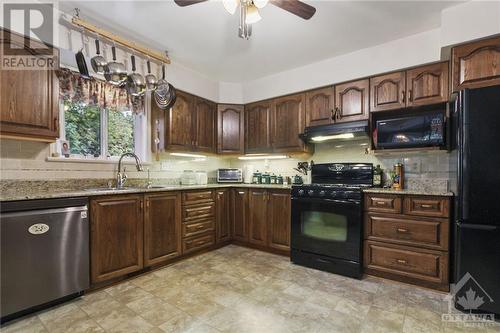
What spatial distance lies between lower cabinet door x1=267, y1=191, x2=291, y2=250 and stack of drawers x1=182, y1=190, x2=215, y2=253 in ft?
2.67

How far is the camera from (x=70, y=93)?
2.54 m

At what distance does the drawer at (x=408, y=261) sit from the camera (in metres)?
2.22

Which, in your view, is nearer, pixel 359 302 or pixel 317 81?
pixel 359 302

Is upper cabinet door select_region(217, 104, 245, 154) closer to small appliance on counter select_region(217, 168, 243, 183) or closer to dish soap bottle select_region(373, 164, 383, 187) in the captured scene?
small appliance on counter select_region(217, 168, 243, 183)

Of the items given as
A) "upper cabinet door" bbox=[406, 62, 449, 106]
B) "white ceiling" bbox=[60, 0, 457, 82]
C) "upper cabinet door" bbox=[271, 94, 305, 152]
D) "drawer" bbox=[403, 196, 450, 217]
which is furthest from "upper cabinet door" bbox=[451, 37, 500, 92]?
"upper cabinet door" bbox=[271, 94, 305, 152]

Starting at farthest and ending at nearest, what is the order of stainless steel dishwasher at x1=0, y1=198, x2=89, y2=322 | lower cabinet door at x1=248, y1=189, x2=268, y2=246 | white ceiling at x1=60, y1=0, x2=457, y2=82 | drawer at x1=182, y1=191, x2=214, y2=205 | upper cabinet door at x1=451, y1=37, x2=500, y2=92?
lower cabinet door at x1=248, y1=189, x2=268, y2=246, drawer at x1=182, y1=191, x2=214, y2=205, white ceiling at x1=60, y1=0, x2=457, y2=82, upper cabinet door at x1=451, y1=37, x2=500, y2=92, stainless steel dishwasher at x1=0, y1=198, x2=89, y2=322

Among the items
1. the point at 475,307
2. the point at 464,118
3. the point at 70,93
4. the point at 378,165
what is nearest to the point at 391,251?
the point at 475,307

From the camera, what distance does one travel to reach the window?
2662mm

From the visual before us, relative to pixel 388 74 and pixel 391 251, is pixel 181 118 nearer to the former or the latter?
pixel 388 74

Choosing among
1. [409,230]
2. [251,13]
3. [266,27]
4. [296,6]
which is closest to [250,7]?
[251,13]

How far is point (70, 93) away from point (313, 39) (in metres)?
2.69

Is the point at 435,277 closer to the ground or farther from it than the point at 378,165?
closer to the ground

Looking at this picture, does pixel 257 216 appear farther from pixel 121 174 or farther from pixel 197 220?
pixel 121 174

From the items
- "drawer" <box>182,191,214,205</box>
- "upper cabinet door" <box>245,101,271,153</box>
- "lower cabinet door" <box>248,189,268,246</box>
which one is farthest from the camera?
"upper cabinet door" <box>245,101,271,153</box>
